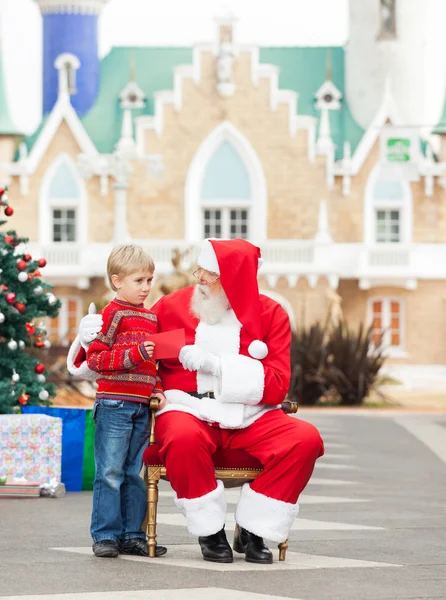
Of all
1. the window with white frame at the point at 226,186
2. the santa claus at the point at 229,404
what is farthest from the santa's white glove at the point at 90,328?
the window with white frame at the point at 226,186

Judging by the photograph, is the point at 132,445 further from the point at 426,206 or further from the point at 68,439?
the point at 426,206

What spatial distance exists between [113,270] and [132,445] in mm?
930

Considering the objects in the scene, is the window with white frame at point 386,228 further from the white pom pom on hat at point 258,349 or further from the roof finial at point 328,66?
the white pom pom on hat at point 258,349

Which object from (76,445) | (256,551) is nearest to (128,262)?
(256,551)

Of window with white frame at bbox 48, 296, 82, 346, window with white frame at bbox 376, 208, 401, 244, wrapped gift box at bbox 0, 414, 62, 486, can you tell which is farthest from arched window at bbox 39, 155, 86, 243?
wrapped gift box at bbox 0, 414, 62, 486

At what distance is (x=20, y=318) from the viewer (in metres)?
12.8

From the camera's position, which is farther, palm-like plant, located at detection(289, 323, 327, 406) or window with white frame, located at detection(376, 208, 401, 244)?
window with white frame, located at detection(376, 208, 401, 244)

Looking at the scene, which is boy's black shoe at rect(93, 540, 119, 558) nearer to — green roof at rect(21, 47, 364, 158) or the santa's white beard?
the santa's white beard

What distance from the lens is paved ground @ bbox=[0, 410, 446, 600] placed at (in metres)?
7.39

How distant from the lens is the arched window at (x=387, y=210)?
45969 mm

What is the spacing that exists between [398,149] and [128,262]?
30.5m

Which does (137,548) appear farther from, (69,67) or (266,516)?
(69,67)

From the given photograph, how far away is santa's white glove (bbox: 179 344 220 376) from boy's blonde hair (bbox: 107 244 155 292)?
482 mm

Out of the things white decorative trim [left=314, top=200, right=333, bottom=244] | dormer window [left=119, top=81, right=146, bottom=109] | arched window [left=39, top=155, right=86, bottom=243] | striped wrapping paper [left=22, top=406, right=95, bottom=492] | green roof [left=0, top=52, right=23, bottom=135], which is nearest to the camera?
striped wrapping paper [left=22, top=406, right=95, bottom=492]
